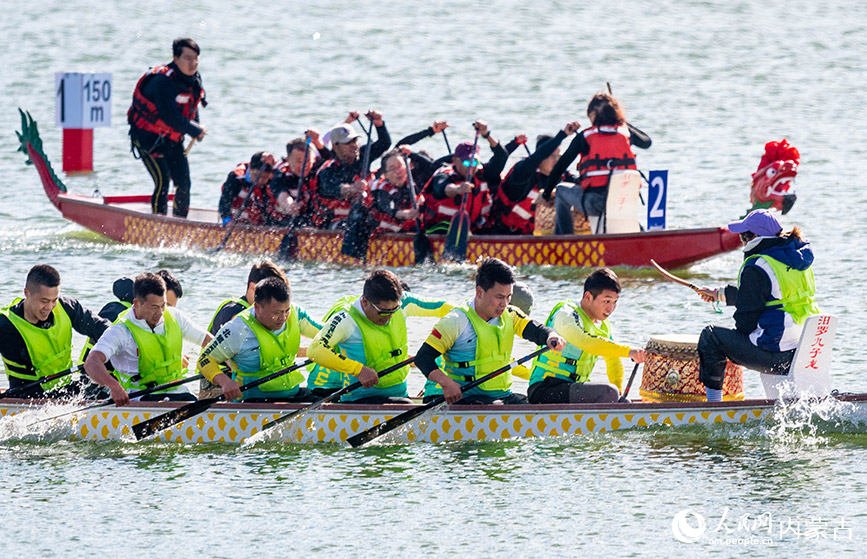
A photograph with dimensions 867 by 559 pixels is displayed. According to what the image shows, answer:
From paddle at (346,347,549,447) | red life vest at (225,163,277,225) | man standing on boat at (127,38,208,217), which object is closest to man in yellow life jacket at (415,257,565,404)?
paddle at (346,347,549,447)

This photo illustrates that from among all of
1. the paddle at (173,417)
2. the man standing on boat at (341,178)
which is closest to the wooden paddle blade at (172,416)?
the paddle at (173,417)

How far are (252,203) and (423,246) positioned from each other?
220cm

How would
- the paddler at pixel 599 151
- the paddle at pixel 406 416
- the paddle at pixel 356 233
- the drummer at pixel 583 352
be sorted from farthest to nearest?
1. the paddle at pixel 356 233
2. the paddler at pixel 599 151
3. the paddle at pixel 406 416
4. the drummer at pixel 583 352

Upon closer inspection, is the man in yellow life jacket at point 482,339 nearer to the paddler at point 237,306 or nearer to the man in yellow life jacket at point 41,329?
the paddler at point 237,306

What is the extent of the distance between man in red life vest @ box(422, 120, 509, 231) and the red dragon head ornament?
267cm

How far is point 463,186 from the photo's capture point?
16547mm

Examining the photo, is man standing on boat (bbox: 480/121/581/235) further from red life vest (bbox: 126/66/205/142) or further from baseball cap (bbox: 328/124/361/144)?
red life vest (bbox: 126/66/205/142)

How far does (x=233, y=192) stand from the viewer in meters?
18.0

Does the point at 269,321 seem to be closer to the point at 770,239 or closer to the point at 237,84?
the point at 770,239

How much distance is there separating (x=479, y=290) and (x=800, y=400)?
7.29 ft

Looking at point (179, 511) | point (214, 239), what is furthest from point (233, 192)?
point (179, 511)

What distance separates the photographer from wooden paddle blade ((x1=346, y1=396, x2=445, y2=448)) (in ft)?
34.1

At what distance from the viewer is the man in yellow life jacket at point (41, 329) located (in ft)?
35.1
